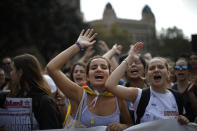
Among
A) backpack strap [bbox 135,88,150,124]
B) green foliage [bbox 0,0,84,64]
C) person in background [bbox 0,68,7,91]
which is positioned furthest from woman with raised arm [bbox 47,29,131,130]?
green foliage [bbox 0,0,84,64]

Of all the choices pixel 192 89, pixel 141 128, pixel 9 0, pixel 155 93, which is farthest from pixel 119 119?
pixel 9 0

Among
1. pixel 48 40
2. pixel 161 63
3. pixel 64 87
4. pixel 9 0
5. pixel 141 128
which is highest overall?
pixel 9 0

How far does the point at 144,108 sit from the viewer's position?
3.04 metres

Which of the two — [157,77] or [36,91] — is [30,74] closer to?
[36,91]

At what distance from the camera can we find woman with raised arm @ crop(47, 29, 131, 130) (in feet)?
10.0

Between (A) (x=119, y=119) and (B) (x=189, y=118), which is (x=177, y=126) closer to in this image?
(B) (x=189, y=118)

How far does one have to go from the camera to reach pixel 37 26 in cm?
2323

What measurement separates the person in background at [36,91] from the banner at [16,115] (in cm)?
7

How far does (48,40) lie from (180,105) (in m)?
23.5

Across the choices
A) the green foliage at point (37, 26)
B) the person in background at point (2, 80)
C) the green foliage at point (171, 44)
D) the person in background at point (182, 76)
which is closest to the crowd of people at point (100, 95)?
the person in background at point (182, 76)

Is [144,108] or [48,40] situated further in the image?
[48,40]

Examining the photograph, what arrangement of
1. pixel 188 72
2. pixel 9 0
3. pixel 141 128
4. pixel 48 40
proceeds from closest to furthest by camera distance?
pixel 141 128 → pixel 188 72 → pixel 9 0 → pixel 48 40

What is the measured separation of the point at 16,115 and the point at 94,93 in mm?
982

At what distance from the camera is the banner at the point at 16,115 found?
119 inches
